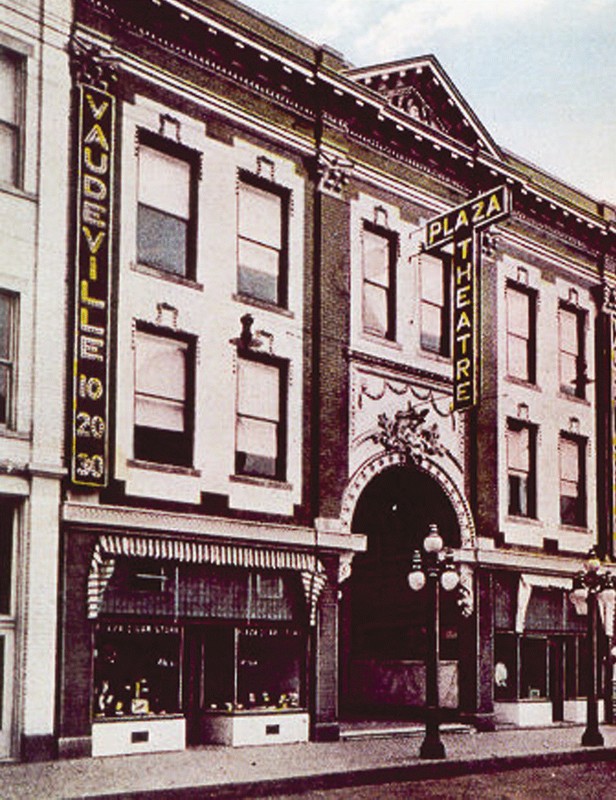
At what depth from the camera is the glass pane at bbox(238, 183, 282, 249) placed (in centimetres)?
2328

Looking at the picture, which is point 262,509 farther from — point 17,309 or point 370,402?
point 17,309

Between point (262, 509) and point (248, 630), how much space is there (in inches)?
84.4

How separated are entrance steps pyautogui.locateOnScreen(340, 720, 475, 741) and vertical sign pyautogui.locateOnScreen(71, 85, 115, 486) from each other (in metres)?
7.99

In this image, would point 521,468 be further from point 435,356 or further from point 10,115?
point 10,115

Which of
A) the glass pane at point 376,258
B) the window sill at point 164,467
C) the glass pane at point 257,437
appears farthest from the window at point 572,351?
the window sill at point 164,467

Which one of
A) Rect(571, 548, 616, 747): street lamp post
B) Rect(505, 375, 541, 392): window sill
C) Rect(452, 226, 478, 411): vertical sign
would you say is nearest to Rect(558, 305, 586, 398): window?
Rect(505, 375, 541, 392): window sill

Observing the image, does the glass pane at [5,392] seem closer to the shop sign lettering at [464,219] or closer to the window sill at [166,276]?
the window sill at [166,276]

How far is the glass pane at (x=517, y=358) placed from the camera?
29.6m

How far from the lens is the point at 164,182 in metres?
21.8

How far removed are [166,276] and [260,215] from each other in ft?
9.71

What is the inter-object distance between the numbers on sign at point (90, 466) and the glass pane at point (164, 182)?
15.2ft

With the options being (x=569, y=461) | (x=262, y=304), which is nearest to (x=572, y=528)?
(x=569, y=461)

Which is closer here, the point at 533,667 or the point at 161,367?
the point at 161,367

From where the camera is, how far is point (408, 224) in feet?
88.2
